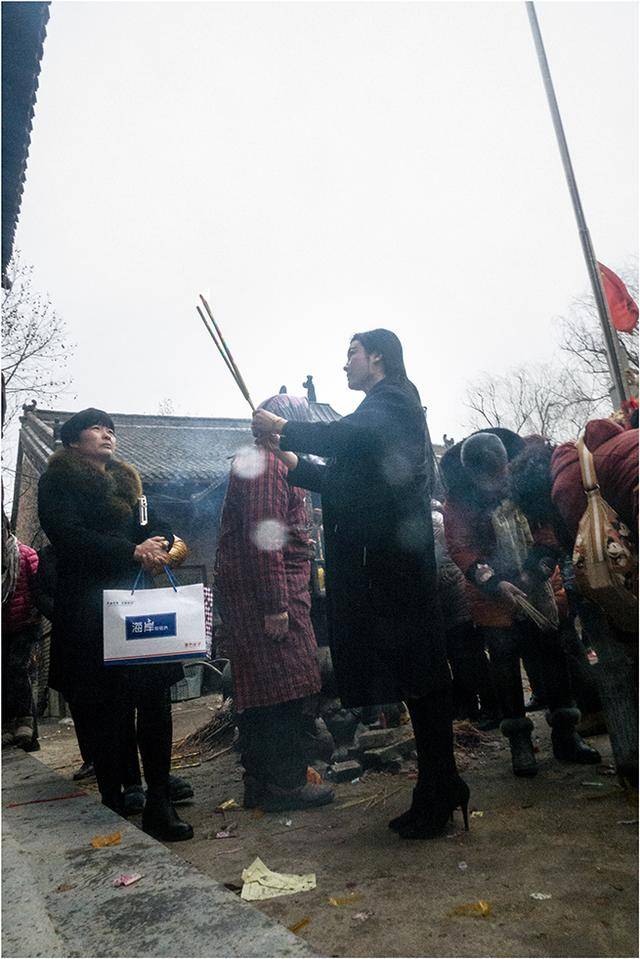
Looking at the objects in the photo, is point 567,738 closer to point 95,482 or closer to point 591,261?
point 591,261

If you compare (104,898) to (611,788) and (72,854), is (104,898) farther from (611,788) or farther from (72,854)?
(611,788)

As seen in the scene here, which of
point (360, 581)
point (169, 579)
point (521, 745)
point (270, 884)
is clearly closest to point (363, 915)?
point (270, 884)

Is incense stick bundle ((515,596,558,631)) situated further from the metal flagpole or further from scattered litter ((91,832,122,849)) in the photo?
scattered litter ((91,832,122,849))

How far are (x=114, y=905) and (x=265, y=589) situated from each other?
4.87 ft

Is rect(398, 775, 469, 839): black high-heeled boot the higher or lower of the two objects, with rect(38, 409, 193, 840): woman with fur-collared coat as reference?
lower

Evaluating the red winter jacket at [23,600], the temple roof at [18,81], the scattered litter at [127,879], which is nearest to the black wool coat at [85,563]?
the scattered litter at [127,879]

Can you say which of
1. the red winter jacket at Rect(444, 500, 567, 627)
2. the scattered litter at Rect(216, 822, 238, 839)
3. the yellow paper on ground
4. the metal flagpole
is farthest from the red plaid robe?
the metal flagpole

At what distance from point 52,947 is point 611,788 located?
2199 millimetres

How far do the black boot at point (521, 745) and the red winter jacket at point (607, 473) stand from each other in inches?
52.0

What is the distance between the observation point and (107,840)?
2.45 meters

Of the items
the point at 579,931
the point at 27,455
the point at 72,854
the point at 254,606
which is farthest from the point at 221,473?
the point at 579,931

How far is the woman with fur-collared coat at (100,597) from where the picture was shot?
274cm

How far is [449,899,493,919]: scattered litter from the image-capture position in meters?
1.75

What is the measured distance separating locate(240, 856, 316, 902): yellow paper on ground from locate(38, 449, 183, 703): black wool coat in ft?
2.82
